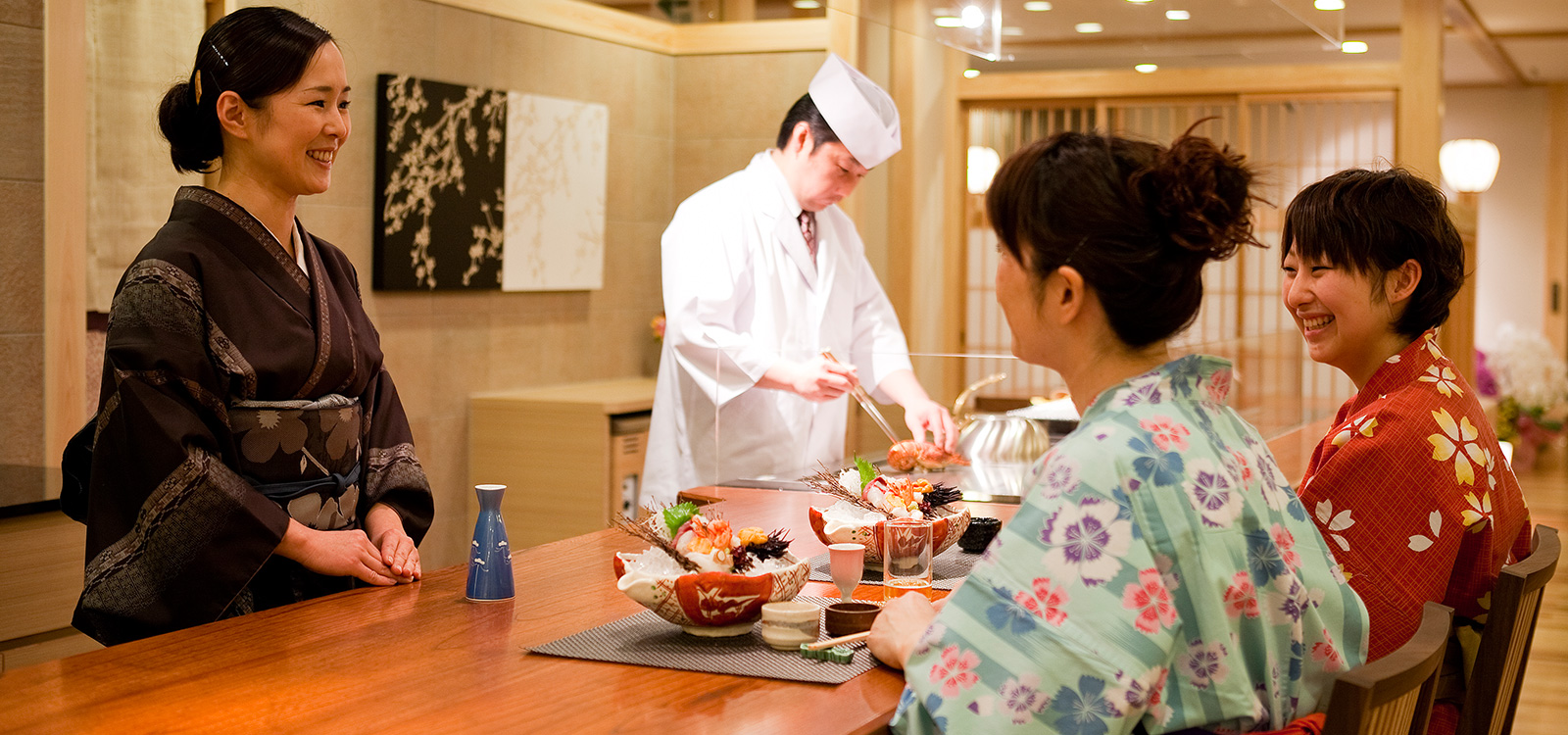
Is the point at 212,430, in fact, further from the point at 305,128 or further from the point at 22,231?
the point at 22,231

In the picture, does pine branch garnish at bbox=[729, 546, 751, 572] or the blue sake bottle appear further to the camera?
the blue sake bottle

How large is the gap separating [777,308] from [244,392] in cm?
164

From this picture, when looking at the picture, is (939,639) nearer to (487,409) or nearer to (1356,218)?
(1356,218)

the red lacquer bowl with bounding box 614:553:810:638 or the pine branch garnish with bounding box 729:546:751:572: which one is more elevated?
the pine branch garnish with bounding box 729:546:751:572

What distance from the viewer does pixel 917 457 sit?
2670mm

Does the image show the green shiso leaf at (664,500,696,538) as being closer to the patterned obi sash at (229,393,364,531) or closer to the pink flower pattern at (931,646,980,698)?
the pink flower pattern at (931,646,980,698)

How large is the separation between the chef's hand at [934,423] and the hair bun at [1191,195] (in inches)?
57.9

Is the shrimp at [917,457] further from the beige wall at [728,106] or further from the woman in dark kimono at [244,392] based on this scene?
the beige wall at [728,106]

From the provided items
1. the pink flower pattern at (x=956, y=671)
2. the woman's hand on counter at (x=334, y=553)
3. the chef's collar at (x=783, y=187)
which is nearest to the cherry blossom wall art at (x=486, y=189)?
the chef's collar at (x=783, y=187)

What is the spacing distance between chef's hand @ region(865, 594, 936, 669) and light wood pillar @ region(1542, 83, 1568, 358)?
9.93 m

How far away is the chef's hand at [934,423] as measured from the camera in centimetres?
270

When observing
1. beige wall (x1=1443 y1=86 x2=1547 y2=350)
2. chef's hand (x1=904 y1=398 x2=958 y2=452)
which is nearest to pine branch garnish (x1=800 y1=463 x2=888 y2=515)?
chef's hand (x1=904 y1=398 x2=958 y2=452)

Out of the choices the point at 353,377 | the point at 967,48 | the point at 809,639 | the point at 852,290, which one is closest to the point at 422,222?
the point at 852,290

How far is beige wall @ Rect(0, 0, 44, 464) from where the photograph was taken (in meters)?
2.73
